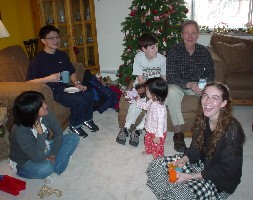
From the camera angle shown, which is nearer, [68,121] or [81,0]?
[68,121]

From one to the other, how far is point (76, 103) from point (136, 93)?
0.77m

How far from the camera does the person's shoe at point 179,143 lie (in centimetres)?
310

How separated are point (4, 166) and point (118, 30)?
3526 millimetres

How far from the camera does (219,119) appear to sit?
192cm

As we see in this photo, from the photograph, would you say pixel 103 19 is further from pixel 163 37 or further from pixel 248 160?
pixel 248 160

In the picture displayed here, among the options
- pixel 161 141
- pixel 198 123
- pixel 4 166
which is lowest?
pixel 4 166

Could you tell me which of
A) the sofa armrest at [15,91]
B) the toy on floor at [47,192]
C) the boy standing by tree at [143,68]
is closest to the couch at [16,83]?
the sofa armrest at [15,91]

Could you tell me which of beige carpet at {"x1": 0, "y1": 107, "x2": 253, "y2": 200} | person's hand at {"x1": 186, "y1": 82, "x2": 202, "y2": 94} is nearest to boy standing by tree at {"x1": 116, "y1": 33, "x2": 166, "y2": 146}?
beige carpet at {"x1": 0, "y1": 107, "x2": 253, "y2": 200}

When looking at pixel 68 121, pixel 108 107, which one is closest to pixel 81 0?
pixel 108 107

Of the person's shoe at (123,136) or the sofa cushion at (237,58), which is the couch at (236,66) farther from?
the person's shoe at (123,136)

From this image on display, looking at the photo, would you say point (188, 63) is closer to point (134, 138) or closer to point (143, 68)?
point (143, 68)

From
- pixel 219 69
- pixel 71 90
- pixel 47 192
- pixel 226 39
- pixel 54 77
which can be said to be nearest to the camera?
pixel 47 192

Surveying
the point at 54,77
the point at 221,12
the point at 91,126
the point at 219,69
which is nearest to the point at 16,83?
the point at 54,77

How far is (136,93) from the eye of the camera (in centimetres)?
338
